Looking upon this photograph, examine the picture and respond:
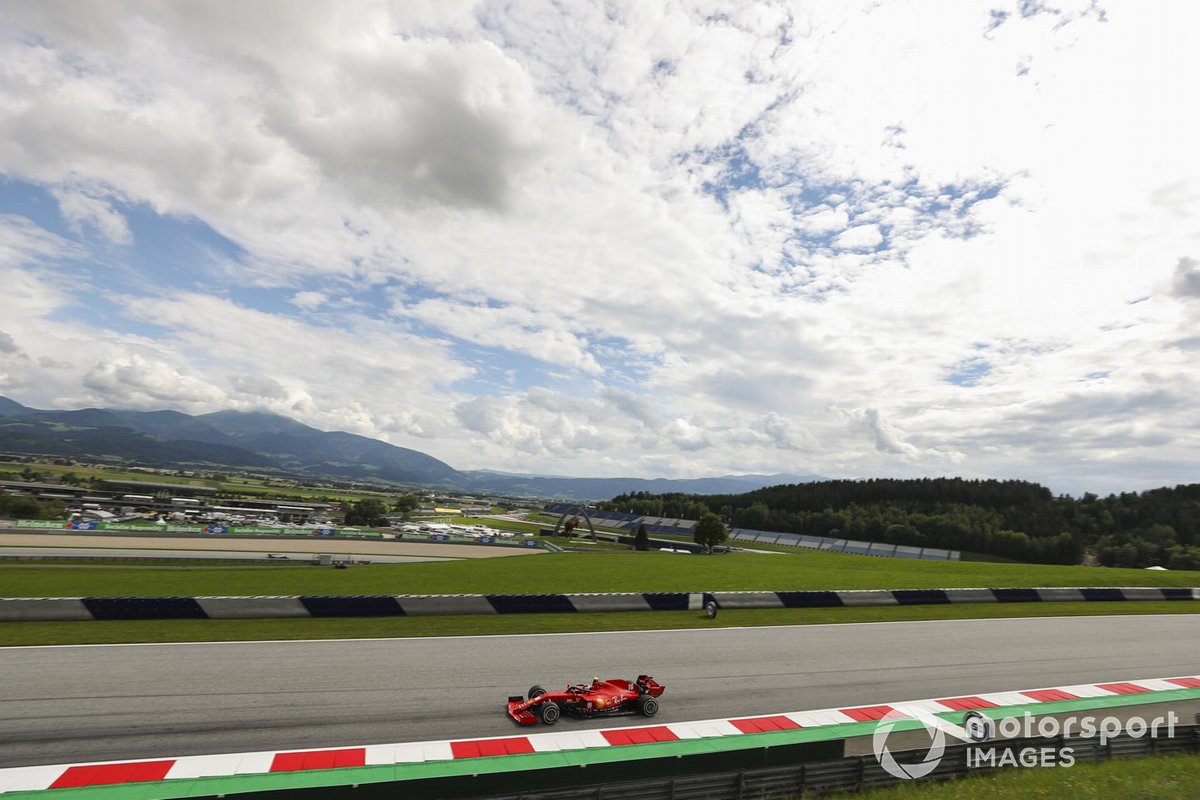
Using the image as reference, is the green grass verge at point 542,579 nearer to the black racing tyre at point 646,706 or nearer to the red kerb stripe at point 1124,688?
the red kerb stripe at point 1124,688

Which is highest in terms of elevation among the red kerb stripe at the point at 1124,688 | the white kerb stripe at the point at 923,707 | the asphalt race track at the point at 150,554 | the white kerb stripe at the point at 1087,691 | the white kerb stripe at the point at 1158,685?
the white kerb stripe at the point at 1158,685

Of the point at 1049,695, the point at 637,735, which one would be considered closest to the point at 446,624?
the point at 637,735

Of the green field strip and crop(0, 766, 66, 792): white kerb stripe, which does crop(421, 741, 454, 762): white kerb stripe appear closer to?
the green field strip

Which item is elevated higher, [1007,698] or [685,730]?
[1007,698]

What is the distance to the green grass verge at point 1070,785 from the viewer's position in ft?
28.7

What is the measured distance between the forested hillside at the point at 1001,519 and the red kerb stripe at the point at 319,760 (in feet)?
337

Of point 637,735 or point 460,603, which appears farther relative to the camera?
point 460,603

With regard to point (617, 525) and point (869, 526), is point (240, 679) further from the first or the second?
point (617, 525)

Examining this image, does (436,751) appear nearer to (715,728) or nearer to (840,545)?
(715,728)

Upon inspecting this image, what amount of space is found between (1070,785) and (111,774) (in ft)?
52.6

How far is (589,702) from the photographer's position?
12086 millimetres

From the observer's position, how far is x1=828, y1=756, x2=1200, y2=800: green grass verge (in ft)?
28.7

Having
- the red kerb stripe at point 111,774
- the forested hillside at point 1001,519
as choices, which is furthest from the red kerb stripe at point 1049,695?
the forested hillside at point 1001,519

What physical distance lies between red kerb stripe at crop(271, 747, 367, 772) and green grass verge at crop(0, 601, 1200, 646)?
8484 mm
